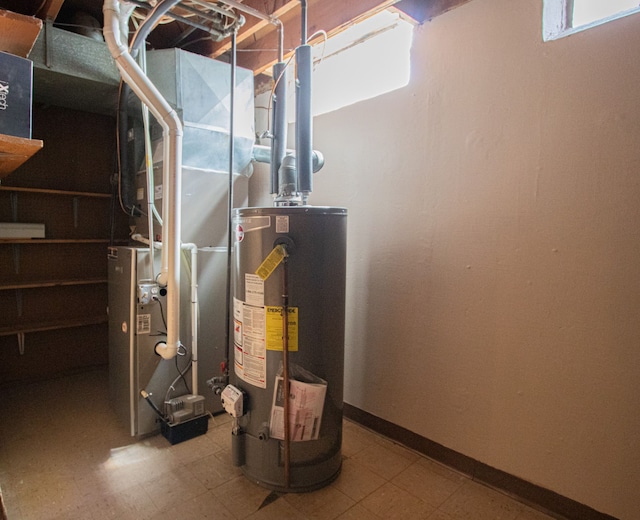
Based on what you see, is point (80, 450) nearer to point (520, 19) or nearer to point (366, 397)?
point (366, 397)

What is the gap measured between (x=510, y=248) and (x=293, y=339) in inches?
42.4

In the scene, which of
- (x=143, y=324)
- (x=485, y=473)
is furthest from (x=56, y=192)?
(x=485, y=473)

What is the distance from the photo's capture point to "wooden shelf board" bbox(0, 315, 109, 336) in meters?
2.86

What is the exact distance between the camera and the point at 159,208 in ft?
8.09

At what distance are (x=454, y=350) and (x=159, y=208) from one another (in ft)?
6.52

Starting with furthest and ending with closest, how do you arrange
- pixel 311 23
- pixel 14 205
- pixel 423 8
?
pixel 14 205
pixel 311 23
pixel 423 8

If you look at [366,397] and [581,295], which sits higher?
[581,295]

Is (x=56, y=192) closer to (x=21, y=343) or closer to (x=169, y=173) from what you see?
(x=21, y=343)

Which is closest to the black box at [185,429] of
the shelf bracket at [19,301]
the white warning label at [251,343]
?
the white warning label at [251,343]

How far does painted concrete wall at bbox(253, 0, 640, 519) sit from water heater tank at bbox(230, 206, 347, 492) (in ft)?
1.57

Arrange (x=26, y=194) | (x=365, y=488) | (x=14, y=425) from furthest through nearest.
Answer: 1. (x=26, y=194)
2. (x=14, y=425)
3. (x=365, y=488)

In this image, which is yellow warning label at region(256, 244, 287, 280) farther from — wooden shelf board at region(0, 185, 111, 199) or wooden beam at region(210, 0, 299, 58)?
wooden shelf board at region(0, 185, 111, 199)

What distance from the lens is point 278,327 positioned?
1.72 meters

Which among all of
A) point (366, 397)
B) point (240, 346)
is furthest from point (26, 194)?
point (366, 397)
